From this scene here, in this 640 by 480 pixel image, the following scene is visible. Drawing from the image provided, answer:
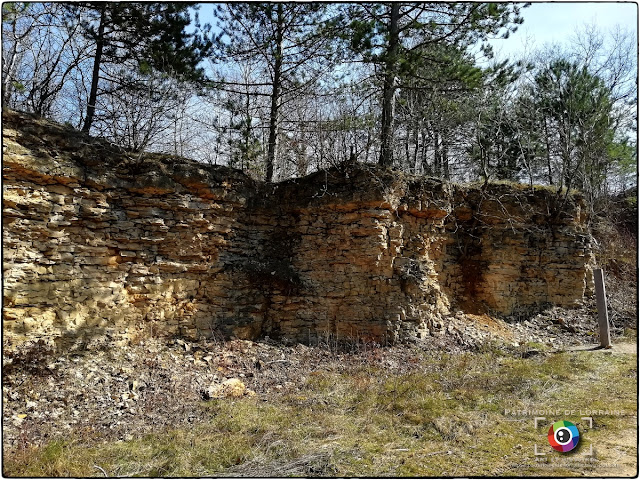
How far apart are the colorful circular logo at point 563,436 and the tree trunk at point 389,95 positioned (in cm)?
679

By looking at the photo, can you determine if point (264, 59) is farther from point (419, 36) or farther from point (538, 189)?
point (538, 189)

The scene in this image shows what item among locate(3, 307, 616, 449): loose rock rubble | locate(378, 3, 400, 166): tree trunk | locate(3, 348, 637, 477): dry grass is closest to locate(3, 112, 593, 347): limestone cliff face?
locate(3, 307, 616, 449): loose rock rubble

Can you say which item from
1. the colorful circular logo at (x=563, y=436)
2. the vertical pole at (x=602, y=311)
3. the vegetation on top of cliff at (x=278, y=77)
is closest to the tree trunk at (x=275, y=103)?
the vegetation on top of cliff at (x=278, y=77)

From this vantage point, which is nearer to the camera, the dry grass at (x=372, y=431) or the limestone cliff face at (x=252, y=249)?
the dry grass at (x=372, y=431)

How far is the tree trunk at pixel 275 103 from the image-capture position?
11062 mm

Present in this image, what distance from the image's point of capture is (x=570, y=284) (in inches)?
469

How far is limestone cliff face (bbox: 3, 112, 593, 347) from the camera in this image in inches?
282

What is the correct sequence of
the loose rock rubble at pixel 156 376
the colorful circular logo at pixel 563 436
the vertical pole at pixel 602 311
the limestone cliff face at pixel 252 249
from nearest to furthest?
the colorful circular logo at pixel 563 436 → the loose rock rubble at pixel 156 376 → the limestone cliff face at pixel 252 249 → the vertical pole at pixel 602 311

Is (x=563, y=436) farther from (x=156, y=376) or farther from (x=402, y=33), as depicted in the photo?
(x=402, y=33)

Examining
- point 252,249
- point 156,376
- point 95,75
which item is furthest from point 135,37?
point 156,376

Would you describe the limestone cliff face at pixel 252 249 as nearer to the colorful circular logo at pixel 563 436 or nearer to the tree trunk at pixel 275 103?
the tree trunk at pixel 275 103

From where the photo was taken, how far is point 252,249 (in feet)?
32.7

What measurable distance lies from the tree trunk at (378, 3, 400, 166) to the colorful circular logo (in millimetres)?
6793

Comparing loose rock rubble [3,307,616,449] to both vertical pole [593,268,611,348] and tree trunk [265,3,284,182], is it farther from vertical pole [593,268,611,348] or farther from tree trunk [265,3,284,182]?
tree trunk [265,3,284,182]
